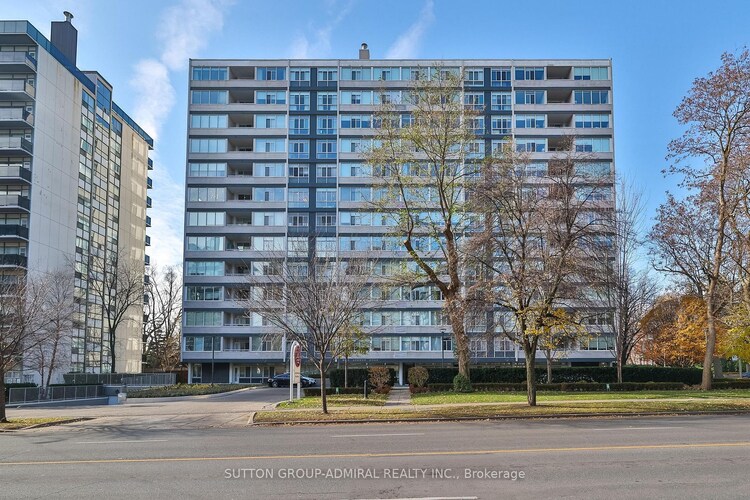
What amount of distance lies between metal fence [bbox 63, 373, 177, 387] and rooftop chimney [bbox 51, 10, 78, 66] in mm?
35123

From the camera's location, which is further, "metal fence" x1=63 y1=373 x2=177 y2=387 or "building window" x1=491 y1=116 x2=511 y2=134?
"building window" x1=491 y1=116 x2=511 y2=134

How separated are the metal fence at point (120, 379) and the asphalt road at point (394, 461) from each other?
38.6m

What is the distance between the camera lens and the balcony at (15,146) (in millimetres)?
56719

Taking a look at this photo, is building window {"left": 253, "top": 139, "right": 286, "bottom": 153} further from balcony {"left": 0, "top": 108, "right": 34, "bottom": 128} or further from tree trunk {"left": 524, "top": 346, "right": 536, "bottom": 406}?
tree trunk {"left": 524, "top": 346, "right": 536, "bottom": 406}

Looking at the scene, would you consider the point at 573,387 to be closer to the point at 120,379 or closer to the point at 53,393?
the point at 53,393

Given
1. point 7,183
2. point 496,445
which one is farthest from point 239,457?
point 7,183

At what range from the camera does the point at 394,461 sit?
1190 cm

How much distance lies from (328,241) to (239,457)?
184ft

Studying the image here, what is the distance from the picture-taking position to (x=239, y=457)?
12844mm

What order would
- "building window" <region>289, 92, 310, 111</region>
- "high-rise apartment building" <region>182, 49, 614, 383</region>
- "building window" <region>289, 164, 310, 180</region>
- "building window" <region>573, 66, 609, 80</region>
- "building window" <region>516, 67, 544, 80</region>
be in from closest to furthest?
"high-rise apartment building" <region>182, 49, 614, 383</region> → "building window" <region>289, 164, 310, 180</region> → "building window" <region>289, 92, 310, 111</region> → "building window" <region>573, 66, 609, 80</region> → "building window" <region>516, 67, 544, 80</region>

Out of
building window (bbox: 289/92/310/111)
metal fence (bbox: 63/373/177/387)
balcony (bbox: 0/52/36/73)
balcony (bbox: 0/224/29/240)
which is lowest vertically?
metal fence (bbox: 63/373/177/387)

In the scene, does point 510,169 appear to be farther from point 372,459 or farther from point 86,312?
point 86,312

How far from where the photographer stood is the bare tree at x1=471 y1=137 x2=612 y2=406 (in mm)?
22266

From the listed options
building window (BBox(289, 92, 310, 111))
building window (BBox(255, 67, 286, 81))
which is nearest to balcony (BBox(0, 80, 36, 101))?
building window (BBox(255, 67, 286, 81))
